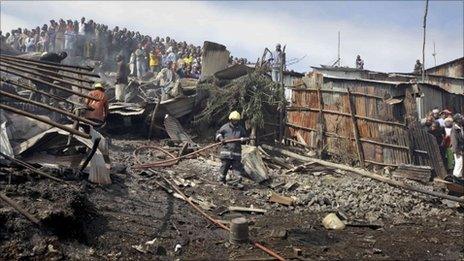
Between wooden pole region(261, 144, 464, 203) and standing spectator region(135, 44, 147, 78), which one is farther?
standing spectator region(135, 44, 147, 78)

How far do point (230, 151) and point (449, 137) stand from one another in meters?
7.01

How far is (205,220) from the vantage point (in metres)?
8.32

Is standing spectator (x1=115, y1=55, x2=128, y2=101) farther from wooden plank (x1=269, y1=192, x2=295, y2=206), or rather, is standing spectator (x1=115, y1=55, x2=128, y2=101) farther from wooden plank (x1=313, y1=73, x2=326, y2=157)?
wooden plank (x1=269, y1=192, x2=295, y2=206)

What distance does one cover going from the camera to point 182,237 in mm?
7199

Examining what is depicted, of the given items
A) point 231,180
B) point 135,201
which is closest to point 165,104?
point 231,180

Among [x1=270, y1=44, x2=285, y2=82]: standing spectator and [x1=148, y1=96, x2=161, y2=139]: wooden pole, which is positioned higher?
[x1=270, y1=44, x2=285, y2=82]: standing spectator

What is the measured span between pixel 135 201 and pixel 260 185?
13.0ft

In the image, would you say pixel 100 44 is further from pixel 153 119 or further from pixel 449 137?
pixel 449 137

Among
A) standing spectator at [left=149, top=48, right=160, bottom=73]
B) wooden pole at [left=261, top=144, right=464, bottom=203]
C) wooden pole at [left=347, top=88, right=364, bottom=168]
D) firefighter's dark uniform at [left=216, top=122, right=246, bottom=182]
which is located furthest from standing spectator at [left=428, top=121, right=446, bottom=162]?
standing spectator at [left=149, top=48, right=160, bottom=73]

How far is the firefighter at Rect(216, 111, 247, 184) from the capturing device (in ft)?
35.8

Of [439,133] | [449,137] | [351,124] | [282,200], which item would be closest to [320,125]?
[351,124]

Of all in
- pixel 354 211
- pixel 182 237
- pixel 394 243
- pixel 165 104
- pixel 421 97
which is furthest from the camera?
pixel 165 104

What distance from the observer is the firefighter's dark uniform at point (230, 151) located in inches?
429

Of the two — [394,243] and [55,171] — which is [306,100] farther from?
[55,171]
